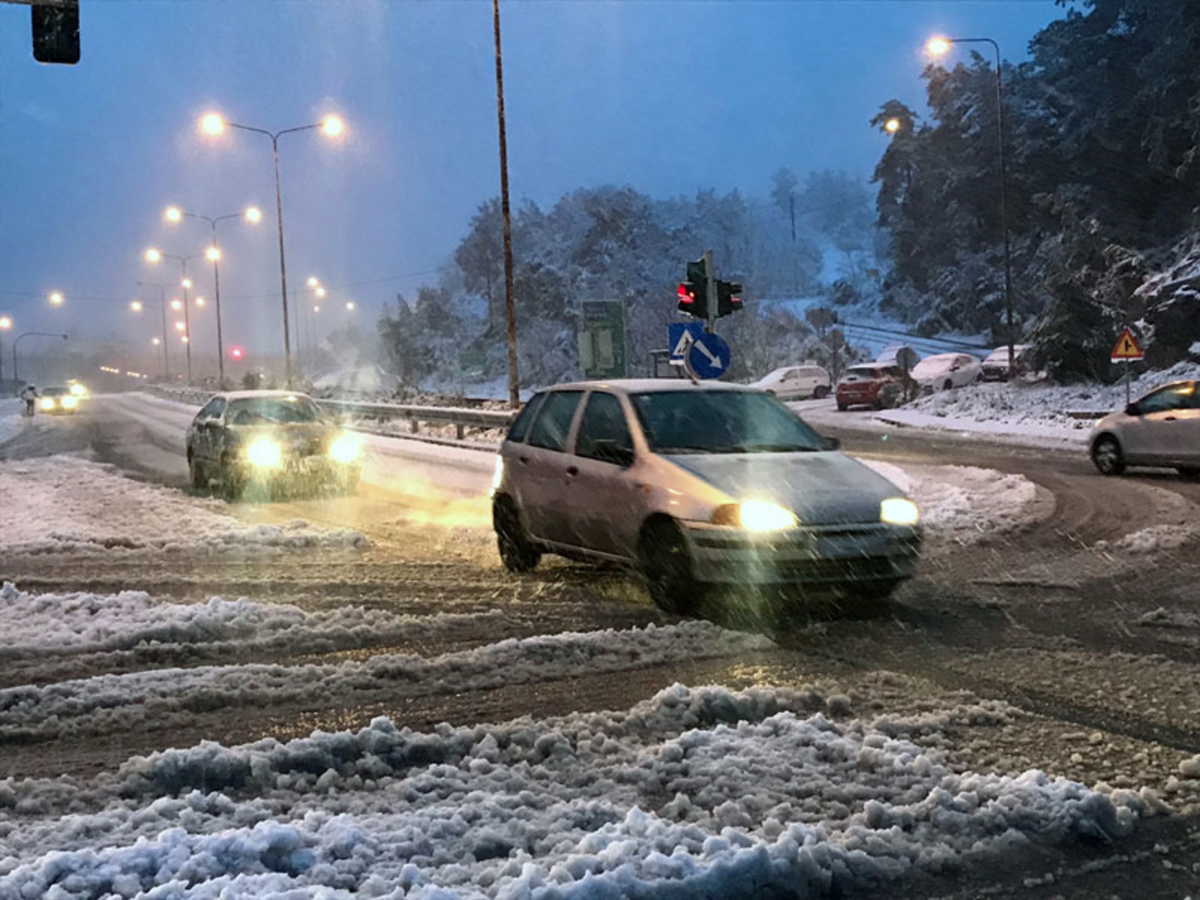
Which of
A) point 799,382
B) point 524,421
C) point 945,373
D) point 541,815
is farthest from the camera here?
point 799,382

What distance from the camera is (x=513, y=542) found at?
976 centimetres

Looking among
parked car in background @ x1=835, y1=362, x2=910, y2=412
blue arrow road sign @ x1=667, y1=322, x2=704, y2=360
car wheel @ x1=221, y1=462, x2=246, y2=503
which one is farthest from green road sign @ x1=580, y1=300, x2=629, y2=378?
parked car in background @ x1=835, y1=362, x2=910, y2=412

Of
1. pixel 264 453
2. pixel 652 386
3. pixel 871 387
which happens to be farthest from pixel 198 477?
pixel 871 387

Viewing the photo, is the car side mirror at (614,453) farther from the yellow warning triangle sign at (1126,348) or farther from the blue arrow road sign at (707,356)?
the yellow warning triangle sign at (1126,348)

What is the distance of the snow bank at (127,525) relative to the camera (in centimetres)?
1134

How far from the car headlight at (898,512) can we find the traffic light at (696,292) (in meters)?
7.62

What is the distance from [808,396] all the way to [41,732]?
42.6 meters

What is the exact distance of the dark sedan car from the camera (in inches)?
642

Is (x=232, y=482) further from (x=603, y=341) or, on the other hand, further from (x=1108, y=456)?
(x=1108, y=456)

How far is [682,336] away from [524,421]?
5661 millimetres

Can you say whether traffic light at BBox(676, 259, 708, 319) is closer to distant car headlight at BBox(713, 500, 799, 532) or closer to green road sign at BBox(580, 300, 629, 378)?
green road sign at BBox(580, 300, 629, 378)

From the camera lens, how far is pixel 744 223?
102 m

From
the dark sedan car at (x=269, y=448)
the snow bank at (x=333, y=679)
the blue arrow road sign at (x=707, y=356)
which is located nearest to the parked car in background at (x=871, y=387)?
the dark sedan car at (x=269, y=448)

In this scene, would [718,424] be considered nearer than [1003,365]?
Yes
